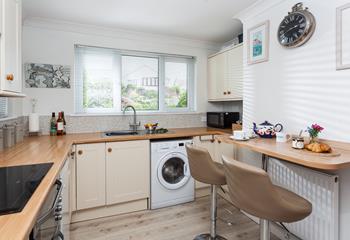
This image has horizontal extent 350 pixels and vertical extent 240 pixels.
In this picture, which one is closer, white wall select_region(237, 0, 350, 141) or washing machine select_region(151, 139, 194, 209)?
white wall select_region(237, 0, 350, 141)

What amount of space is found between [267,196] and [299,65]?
4.32 feet

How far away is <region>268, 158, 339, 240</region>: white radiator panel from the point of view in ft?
4.83

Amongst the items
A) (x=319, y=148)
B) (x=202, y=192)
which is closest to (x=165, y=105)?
(x=202, y=192)

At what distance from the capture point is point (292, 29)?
186 cm

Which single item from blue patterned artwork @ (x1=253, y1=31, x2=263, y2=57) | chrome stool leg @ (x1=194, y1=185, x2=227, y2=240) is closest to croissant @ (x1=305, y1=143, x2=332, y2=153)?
chrome stool leg @ (x1=194, y1=185, x2=227, y2=240)

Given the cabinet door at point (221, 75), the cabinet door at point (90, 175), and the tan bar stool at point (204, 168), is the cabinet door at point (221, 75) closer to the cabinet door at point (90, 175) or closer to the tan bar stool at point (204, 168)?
the tan bar stool at point (204, 168)

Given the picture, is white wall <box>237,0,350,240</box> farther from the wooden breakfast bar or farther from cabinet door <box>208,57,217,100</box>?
cabinet door <box>208,57,217,100</box>

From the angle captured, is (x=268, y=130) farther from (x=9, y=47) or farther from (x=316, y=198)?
(x=9, y=47)

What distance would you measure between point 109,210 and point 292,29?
2.67 metres

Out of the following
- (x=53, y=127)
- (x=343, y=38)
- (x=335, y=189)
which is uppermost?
(x=343, y=38)

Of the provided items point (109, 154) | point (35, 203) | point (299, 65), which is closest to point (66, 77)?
point (109, 154)

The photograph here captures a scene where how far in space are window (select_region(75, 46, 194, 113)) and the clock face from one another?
1.71 metres

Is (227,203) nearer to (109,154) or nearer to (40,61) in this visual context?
(109,154)

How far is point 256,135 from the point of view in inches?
81.3
